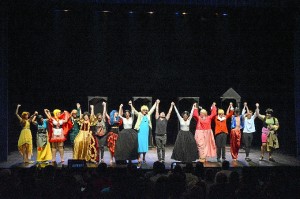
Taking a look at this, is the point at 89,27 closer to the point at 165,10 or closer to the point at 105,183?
the point at 165,10

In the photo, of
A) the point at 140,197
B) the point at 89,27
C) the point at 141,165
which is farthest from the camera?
the point at 89,27

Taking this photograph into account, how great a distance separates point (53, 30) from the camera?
11609 mm

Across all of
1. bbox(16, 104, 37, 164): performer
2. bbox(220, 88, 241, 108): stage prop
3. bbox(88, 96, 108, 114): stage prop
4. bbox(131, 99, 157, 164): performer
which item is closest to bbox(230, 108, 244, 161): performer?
bbox(220, 88, 241, 108): stage prop

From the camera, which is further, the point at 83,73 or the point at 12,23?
the point at 83,73

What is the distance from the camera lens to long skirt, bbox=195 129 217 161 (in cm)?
970

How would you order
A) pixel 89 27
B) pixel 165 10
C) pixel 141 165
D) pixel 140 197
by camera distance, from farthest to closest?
1. pixel 89 27
2. pixel 165 10
3. pixel 141 165
4. pixel 140 197

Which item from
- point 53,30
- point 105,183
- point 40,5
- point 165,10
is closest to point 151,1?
point 165,10

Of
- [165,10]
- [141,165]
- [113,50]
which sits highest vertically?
[165,10]

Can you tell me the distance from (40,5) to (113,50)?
3034mm

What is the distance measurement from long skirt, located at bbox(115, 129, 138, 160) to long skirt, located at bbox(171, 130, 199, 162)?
107 centimetres

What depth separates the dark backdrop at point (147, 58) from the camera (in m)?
11.4

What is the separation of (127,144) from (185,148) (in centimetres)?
144

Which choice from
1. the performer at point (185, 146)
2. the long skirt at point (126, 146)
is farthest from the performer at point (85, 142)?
the performer at point (185, 146)

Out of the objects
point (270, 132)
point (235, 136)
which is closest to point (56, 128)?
point (235, 136)
